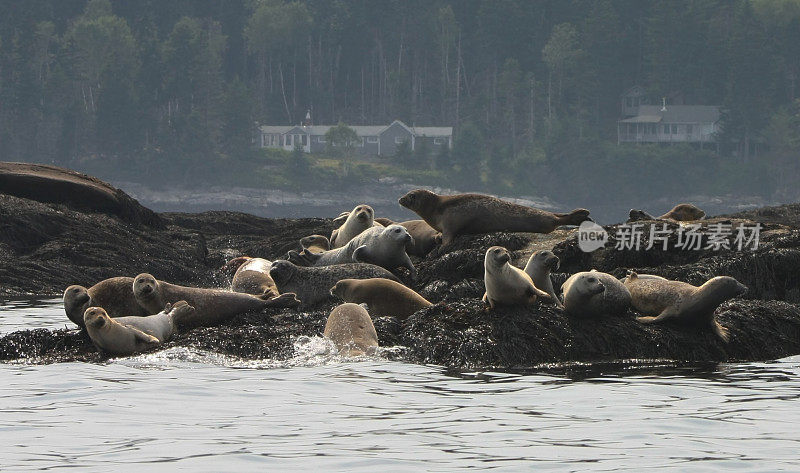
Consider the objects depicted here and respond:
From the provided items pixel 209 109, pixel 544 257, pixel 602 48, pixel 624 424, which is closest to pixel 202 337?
pixel 544 257

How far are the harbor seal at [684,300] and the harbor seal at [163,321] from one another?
13.6 ft

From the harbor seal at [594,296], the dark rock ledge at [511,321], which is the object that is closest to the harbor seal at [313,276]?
the dark rock ledge at [511,321]

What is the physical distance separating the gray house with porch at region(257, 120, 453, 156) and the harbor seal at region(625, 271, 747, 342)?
12593 cm

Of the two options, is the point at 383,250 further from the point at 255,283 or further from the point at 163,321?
the point at 163,321

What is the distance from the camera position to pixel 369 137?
462 feet

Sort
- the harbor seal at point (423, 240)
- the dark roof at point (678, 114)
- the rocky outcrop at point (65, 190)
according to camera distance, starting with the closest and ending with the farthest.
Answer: the harbor seal at point (423, 240) → the rocky outcrop at point (65, 190) → the dark roof at point (678, 114)

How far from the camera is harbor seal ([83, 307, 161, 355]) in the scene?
11805 mm

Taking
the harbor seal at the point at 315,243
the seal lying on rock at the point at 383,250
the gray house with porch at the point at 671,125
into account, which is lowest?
the harbor seal at the point at 315,243

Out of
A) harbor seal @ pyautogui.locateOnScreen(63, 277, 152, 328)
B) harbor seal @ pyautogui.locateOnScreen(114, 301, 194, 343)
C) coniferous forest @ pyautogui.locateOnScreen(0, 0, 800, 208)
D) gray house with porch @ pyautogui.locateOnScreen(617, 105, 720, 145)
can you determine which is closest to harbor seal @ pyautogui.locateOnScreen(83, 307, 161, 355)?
harbor seal @ pyautogui.locateOnScreen(114, 301, 194, 343)

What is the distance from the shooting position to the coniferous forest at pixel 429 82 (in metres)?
130

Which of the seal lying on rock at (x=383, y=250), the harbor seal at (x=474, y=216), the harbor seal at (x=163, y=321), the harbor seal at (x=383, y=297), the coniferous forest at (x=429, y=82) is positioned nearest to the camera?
the harbor seal at (x=163, y=321)

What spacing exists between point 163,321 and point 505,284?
308 centimetres

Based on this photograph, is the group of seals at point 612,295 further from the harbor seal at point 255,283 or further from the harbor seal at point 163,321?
the harbor seal at point 163,321

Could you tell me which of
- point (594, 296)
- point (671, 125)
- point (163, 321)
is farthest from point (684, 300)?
point (671, 125)
